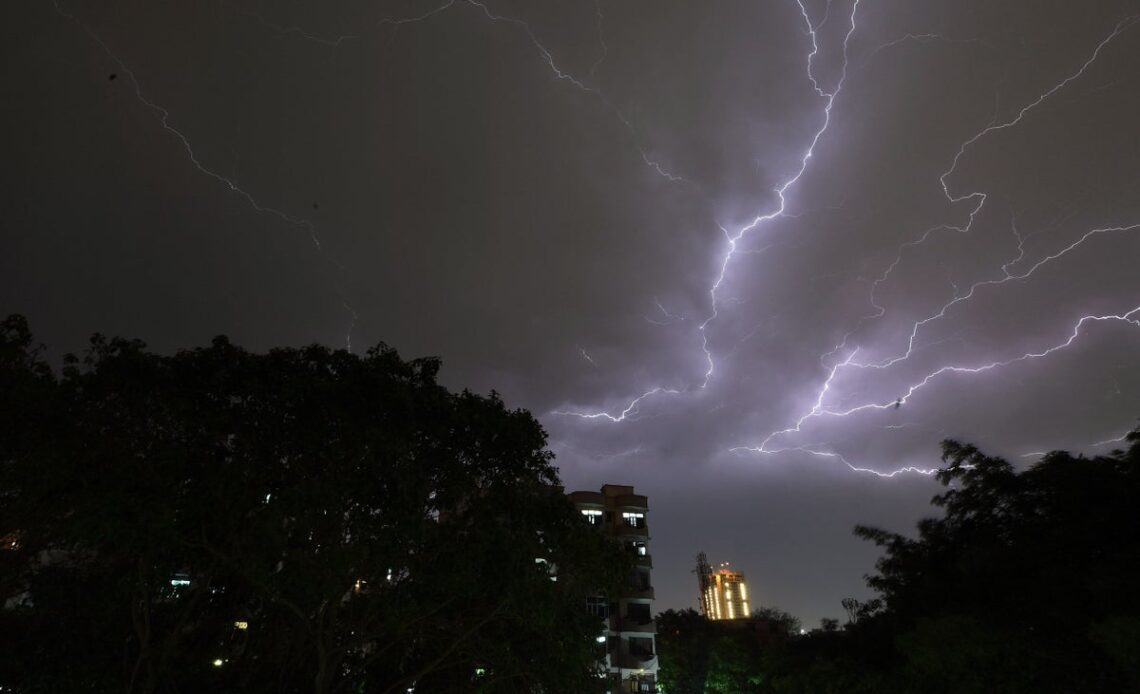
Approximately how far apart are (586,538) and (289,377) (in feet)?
15.7

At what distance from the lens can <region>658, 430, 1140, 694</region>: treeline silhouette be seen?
870 centimetres

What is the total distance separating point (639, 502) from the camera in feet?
104

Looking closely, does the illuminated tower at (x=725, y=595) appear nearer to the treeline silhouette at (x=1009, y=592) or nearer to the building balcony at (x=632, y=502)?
the building balcony at (x=632, y=502)

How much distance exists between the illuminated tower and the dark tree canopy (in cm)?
8058

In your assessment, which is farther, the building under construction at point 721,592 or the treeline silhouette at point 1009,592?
the building under construction at point 721,592

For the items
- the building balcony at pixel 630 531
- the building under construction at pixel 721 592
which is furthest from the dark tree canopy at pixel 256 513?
the building under construction at pixel 721 592

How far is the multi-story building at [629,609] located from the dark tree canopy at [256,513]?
1835cm

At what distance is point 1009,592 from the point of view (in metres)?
10.3

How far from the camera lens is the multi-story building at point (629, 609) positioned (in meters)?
28.0

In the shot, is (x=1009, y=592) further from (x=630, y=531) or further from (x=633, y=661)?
(x=630, y=531)

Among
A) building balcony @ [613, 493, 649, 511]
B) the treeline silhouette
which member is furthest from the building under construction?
the treeline silhouette

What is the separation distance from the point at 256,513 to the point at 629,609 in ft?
79.7

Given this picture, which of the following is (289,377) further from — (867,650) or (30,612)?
(867,650)

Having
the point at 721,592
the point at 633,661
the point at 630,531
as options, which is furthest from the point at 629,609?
the point at 721,592
